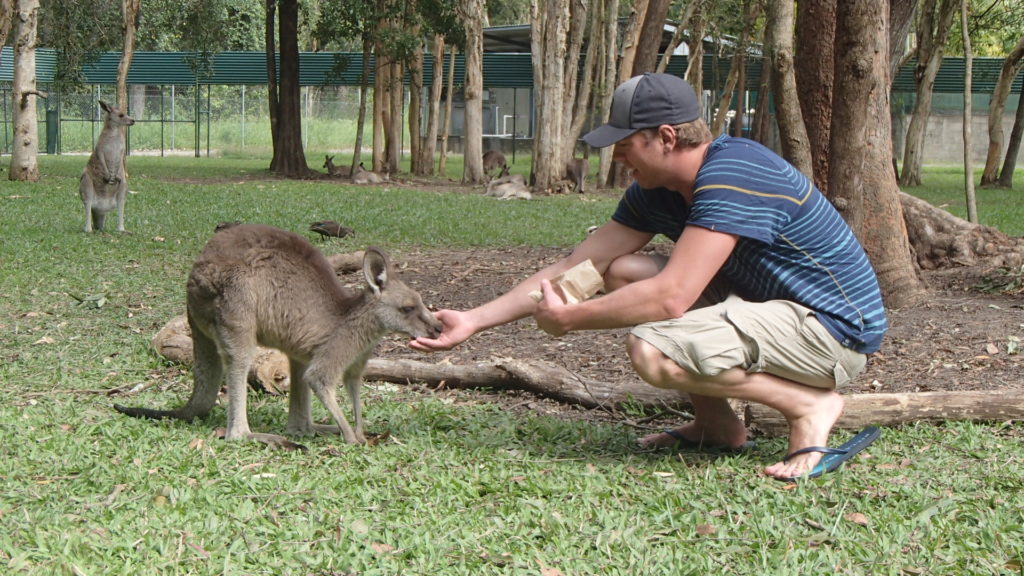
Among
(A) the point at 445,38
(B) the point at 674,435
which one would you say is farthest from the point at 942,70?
(B) the point at 674,435

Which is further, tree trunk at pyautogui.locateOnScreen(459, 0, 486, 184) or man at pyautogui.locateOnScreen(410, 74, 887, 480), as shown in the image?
tree trunk at pyautogui.locateOnScreen(459, 0, 486, 184)

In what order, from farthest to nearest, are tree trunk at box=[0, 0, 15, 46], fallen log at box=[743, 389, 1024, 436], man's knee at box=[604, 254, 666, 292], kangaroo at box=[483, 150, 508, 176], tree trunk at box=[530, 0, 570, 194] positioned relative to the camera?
kangaroo at box=[483, 150, 508, 176], tree trunk at box=[530, 0, 570, 194], tree trunk at box=[0, 0, 15, 46], fallen log at box=[743, 389, 1024, 436], man's knee at box=[604, 254, 666, 292]

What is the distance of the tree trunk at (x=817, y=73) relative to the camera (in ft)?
24.2

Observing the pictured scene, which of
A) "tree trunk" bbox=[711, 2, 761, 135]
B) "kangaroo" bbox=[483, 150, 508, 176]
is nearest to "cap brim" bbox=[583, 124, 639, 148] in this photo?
"tree trunk" bbox=[711, 2, 761, 135]

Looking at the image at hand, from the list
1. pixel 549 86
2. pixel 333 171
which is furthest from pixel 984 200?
pixel 333 171

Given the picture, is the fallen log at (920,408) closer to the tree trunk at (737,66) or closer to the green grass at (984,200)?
the green grass at (984,200)

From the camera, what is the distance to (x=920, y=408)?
448 cm

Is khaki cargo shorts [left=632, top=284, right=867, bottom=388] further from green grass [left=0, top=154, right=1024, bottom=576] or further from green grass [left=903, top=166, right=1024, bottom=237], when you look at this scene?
green grass [left=903, top=166, right=1024, bottom=237]

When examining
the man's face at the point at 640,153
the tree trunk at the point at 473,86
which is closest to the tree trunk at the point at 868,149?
the man's face at the point at 640,153

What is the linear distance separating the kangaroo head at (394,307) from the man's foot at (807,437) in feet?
4.67

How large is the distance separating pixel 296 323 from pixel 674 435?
5.23 ft

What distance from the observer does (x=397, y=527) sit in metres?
3.39

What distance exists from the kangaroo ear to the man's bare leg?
3.75 feet

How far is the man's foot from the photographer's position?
3.83 m
